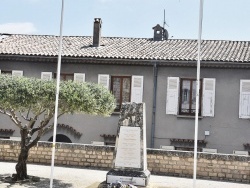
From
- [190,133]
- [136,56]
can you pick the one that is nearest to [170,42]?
[136,56]

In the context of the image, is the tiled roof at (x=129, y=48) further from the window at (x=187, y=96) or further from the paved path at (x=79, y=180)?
the paved path at (x=79, y=180)

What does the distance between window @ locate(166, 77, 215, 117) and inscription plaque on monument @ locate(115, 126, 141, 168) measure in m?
9.44

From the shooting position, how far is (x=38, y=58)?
71.2 feet

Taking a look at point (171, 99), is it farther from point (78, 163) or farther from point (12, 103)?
point (12, 103)

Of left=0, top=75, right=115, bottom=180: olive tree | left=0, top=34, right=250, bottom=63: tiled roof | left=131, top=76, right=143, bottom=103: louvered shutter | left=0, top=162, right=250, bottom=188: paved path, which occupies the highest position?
left=0, top=34, right=250, bottom=63: tiled roof

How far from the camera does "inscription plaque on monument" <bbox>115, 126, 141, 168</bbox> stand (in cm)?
1091

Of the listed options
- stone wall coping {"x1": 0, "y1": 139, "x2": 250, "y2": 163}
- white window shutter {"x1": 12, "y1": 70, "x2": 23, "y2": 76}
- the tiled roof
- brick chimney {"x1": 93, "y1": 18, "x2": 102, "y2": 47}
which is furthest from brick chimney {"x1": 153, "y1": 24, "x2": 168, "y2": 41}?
stone wall coping {"x1": 0, "y1": 139, "x2": 250, "y2": 163}

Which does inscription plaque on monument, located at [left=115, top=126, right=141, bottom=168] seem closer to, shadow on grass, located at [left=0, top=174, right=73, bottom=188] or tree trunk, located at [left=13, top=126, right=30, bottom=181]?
shadow on grass, located at [left=0, top=174, right=73, bottom=188]

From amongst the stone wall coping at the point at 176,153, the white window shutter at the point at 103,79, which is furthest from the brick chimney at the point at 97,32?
the stone wall coping at the point at 176,153

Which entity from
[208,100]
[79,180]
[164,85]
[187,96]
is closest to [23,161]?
[79,180]

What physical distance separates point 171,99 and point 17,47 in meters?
9.54

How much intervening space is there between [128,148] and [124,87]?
10144 mm

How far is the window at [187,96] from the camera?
20.2 m

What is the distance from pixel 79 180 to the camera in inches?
516
